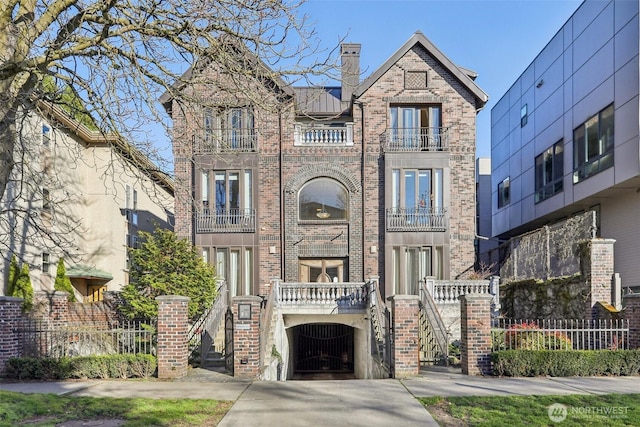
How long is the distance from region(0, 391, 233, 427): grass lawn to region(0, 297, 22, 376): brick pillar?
2.43 metres

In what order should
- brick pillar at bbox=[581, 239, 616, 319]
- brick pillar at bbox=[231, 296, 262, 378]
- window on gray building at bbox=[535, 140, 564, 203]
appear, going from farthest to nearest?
window on gray building at bbox=[535, 140, 564, 203]
brick pillar at bbox=[581, 239, 616, 319]
brick pillar at bbox=[231, 296, 262, 378]

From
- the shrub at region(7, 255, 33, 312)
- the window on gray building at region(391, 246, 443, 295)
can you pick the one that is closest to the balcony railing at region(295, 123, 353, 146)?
the window on gray building at region(391, 246, 443, 295)

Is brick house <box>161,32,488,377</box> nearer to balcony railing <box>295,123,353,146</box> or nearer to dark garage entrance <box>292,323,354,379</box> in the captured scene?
balcony railing <box>295,123,353,146</box>

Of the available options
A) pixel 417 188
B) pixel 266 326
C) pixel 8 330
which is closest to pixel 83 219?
pixel 266 326

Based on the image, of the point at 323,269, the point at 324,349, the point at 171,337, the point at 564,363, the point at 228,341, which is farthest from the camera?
the point at 324,349

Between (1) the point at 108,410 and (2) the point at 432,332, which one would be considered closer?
(1) the point at 108,410

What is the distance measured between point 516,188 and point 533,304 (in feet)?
42.9

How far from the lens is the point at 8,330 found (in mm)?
11273

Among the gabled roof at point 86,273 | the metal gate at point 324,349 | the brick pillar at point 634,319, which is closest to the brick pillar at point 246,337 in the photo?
the brick pillar at point 634,319

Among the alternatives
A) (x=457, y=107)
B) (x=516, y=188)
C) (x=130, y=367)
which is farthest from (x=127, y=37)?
(x=516, y=188)

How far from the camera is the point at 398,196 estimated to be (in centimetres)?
2094

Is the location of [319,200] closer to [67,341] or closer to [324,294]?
[324,294]

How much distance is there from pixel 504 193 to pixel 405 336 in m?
23.8

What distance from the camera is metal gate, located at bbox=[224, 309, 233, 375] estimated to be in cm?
1219
